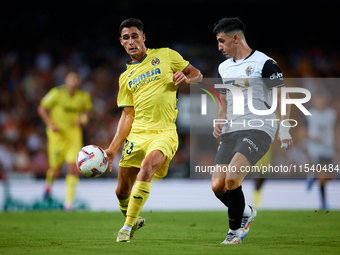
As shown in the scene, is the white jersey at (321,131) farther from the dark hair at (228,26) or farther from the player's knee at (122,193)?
the player's knee at (122,193)

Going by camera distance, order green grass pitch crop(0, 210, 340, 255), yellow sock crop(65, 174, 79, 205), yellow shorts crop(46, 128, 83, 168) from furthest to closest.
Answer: yellow shorts crop(46, 128, 83, 168) < yellow sock crop(65, 174, 79, 205) < green grass pitch crop(0, 210, 340, 255)

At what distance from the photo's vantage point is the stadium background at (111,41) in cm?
1659

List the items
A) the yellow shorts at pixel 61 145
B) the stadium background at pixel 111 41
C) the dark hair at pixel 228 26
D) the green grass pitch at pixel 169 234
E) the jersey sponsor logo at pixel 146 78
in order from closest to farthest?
the green grass pitch at pixel 169 234 → the dark hair at pixel 228 26 → the jersey sponsor logo at pixel 146 78 → the yellow shorts at pixel 61 145 → the stadium background at pixel 111 41

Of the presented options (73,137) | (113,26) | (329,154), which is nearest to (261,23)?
(113,26)

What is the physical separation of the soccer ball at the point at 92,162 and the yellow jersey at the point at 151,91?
23.2 inches

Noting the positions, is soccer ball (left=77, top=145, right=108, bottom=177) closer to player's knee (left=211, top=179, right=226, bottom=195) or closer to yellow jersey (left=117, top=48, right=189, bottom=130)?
yellow jersey (left=117, top=48, right=189, bottom=130)

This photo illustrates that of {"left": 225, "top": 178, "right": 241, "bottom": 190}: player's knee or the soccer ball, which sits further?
the soccer ball

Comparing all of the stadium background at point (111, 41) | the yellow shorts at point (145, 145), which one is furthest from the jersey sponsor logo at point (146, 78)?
the stadium background at point (111, 41)

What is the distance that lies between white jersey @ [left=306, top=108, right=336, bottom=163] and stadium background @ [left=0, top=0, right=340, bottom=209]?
4.50 meters

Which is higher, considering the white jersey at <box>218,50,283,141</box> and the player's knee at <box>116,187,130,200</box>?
the white jersey at <box>218,50,283,141</box>

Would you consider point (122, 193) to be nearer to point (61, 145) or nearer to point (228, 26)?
point (228, 26)

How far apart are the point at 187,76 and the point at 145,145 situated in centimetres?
105

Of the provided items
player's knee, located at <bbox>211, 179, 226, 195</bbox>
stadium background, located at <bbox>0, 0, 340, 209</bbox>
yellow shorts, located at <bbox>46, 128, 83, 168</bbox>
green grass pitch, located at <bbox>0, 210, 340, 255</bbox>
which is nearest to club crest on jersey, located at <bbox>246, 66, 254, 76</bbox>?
player's knee, located at <bbox>211, 179, 226, 195</bbox>

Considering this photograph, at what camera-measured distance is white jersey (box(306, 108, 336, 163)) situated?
11727mm
